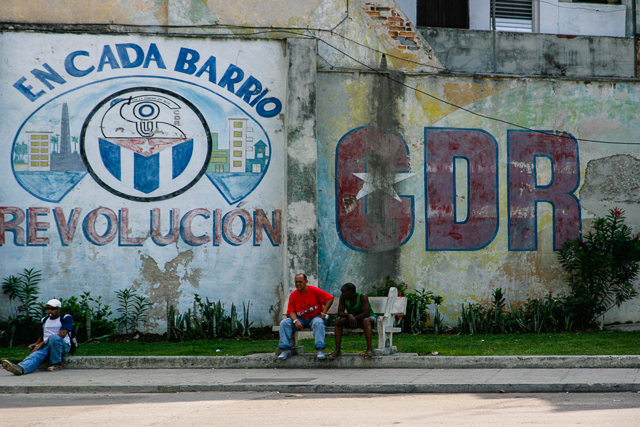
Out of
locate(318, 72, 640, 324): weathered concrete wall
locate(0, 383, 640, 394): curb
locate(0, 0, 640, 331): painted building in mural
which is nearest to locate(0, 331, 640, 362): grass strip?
locate(0, 0, 640, 331): painted building in mural

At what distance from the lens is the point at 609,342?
10477mm

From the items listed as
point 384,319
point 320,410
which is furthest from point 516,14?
point 320,410

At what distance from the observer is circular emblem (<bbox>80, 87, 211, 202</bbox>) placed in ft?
41.5

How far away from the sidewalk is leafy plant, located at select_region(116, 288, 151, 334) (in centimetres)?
293

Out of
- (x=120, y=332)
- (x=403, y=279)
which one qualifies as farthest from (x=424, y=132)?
(x=120, y=332)

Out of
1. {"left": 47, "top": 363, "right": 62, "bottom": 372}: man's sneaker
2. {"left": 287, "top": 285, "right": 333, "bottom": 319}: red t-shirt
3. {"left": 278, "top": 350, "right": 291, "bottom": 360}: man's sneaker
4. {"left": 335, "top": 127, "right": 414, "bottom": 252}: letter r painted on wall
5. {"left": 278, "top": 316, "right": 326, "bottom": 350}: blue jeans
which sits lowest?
{"left": 47, "top": 363, "right": 62, "bottom": 372}: man's sneaker

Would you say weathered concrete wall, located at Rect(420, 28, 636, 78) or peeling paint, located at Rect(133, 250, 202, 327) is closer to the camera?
peeling paint, located at Rect(133, 250, 202, 327)

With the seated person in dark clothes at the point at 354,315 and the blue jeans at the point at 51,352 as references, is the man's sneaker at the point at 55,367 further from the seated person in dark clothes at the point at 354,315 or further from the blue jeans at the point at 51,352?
the seated person in dark clothes at the point at 354,315

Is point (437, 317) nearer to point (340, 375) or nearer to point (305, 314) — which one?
point (305, 314)

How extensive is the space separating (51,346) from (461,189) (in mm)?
7795

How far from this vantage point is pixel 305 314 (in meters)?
9.30

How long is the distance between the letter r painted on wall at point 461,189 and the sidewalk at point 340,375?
Result: 4555 mm

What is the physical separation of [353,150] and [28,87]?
20.1 feet

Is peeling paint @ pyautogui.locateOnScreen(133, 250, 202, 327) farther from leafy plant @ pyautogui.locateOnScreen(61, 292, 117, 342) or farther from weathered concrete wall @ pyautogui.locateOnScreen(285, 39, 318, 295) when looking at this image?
weathered concrete wall @ pyautogui.locateOnScreen(285, 39, 318, 295)
